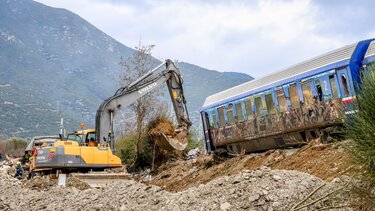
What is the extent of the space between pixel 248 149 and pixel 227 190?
994cm

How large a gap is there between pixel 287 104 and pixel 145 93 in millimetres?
7040

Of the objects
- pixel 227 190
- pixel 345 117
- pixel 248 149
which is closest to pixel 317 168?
pixel 227 190

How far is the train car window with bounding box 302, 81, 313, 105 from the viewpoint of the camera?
14.2 m

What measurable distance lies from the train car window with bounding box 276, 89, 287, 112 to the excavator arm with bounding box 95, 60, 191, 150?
15.5ft

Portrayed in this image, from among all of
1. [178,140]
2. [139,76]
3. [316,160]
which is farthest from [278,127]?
[139,76]

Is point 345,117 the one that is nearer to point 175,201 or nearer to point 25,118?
point 175,201

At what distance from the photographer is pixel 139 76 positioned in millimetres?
32406

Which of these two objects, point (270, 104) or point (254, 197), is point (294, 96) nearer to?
point (270, 104)

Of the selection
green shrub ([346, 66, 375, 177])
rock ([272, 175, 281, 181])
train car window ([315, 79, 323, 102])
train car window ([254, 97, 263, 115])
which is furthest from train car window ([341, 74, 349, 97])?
green shrub ([346, 66, 375, 177])

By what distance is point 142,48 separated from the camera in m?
33.8

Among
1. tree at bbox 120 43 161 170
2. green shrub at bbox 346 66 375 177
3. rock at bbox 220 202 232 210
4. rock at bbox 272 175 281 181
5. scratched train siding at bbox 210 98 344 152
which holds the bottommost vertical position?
rock at bbox 220 202 232 210

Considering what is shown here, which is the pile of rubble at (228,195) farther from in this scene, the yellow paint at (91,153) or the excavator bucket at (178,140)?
the excavator bucket at (178,140)

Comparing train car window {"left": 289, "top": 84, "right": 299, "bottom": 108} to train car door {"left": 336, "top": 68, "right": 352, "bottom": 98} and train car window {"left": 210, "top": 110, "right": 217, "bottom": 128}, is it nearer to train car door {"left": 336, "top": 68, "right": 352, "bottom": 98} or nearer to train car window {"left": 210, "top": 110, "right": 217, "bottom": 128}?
train car door {"left": 336, "top": 68, "right": 352, "bottom": 98}

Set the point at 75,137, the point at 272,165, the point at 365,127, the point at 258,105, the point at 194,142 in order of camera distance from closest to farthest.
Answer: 1. the point at 365,127
2. the point at 272,165
3. the point at 258,105
4. the point at 75,137
5. the point at 194,142
